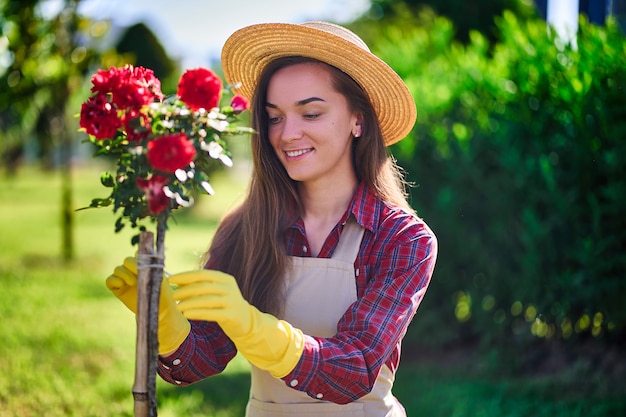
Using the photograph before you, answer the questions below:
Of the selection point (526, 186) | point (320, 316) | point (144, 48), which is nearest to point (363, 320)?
point (320, 316)

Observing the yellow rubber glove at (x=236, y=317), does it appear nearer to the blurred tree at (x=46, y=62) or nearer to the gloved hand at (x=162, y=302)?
the gloved hand at (x=162, y=302)

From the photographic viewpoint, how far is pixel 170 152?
1595 millimetres

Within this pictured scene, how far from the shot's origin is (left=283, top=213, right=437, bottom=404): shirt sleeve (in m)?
1.86

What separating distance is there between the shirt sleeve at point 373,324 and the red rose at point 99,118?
66 cm

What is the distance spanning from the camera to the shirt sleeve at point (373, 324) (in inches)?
73.2

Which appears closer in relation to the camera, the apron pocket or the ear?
the apron pocket

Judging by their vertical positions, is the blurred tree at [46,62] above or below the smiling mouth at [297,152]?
above

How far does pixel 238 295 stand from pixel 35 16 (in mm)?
8444

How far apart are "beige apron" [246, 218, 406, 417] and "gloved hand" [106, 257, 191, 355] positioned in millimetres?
335

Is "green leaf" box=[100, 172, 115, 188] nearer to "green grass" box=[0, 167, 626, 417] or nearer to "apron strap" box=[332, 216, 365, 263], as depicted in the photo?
"green grass" box=[0, 167, 626, 417]

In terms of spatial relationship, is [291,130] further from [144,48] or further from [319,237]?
[144,48]

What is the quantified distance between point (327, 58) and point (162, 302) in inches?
34.6

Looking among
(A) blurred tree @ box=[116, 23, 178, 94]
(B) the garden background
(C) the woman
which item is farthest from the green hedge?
(A) blurred tree @ box=[116, 23, 178, 94]

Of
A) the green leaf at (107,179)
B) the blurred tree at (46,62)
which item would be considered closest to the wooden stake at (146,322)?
the green leaf at (107,179)
